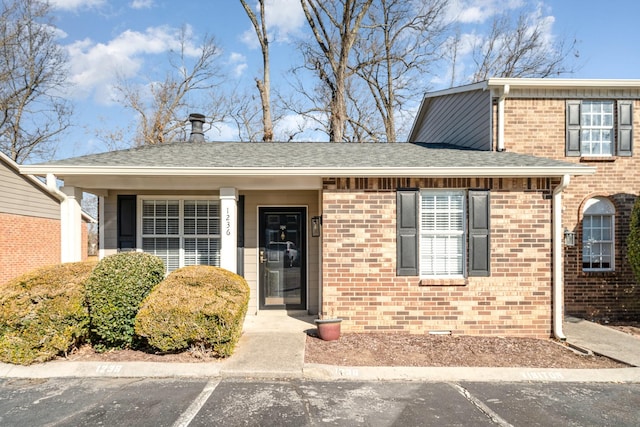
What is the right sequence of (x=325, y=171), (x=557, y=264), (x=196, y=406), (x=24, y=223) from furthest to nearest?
(x=24, y=223) → (x=557, y=264) → (x=325, y=171) → (x=196, y=406)

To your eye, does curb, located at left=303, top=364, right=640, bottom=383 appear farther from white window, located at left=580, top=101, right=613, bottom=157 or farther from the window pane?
white window, located at left=580, top=101, right=613, bottom=157

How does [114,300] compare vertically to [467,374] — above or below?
above

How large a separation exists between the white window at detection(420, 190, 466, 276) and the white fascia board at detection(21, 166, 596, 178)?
18.0 inches

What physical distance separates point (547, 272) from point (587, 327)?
6.31 feet

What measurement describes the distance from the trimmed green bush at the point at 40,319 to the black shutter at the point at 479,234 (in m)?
5.96

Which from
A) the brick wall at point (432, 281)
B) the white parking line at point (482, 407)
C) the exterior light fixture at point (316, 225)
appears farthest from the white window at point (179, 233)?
the white parking line at point (482, 407)

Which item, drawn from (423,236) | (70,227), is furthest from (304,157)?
(70,227)

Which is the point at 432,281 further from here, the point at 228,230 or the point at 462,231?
the point at 228,230

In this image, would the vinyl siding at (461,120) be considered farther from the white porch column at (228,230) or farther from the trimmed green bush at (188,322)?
the trimmed green bush at (188,322)

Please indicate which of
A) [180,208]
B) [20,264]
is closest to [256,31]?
[180,208]

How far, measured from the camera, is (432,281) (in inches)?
241

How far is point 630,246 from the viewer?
708cm

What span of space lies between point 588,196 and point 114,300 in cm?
911

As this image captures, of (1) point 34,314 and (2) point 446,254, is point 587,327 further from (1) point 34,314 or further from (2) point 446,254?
(1) point 34,314
